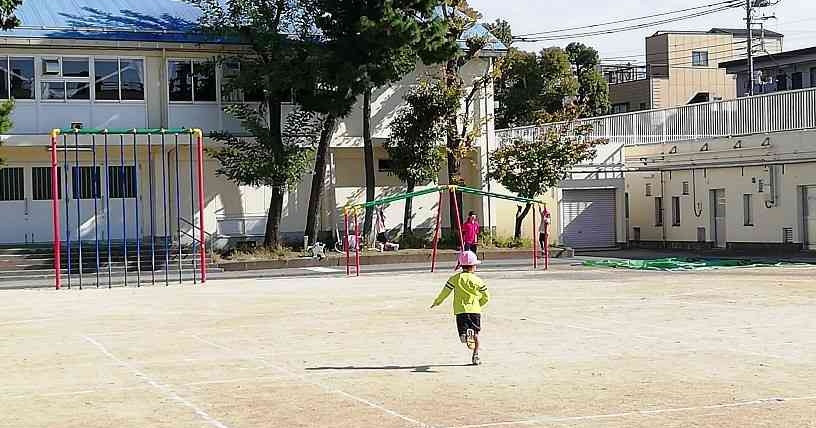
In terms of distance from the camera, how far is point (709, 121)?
136ft

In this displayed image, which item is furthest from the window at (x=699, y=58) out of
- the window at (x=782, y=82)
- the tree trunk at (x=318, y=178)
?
the tree trunk at (x=318, y=178)

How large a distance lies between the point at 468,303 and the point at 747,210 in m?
28.6

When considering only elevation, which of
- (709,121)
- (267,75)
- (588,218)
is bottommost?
(588,218)

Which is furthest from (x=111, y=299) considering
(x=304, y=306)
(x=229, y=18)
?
(x=229, y=18)

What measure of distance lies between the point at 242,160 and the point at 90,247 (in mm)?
5109

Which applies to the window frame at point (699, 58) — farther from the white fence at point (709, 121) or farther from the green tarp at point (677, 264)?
the green tarp at point (677, 264)

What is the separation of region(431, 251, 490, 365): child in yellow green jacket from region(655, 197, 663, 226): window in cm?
3171

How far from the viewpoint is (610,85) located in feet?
247

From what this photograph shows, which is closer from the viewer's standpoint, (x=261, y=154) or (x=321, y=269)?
(x=321, y=269)

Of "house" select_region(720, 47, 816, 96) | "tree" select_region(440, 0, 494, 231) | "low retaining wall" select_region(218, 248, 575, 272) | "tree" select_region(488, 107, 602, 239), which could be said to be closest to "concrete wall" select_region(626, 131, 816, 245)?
"tree" select_region(488, 107, 602, 239)

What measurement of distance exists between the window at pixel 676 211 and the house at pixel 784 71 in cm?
1365

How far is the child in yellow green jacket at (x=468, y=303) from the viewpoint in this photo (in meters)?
12.7

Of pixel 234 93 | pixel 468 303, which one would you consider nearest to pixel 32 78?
pixel 234 93

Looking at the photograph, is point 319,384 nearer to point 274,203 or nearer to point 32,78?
point 274,203
